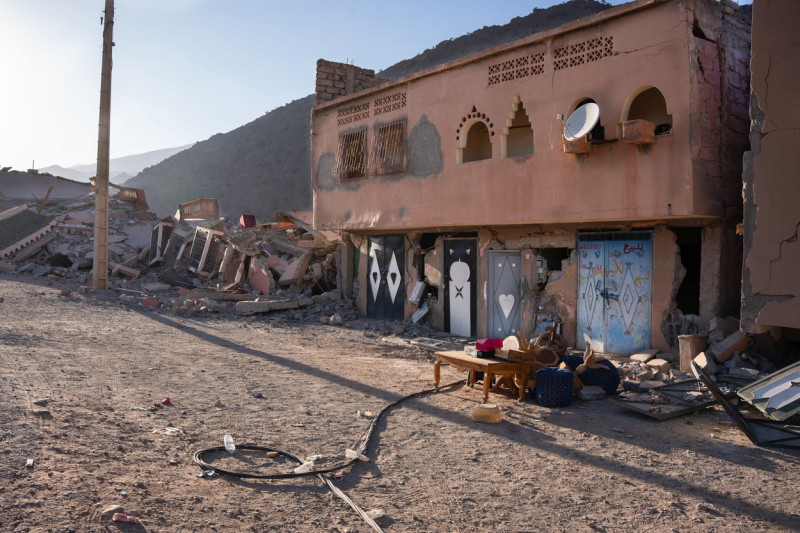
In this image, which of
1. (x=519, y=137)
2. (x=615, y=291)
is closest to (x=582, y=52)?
(x=519, y=137)

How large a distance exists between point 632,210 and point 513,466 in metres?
5.89

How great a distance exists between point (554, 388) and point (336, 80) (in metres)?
12.7

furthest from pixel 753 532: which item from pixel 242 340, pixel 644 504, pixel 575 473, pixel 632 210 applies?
pixel 242 340

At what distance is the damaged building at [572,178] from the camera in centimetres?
979

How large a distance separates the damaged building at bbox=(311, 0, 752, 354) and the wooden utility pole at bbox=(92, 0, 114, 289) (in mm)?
7635

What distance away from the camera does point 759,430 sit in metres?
6.79

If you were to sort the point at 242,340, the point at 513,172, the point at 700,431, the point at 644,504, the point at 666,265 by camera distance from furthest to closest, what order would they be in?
the point at 242,340 → the point at 513,172 → the point at 666,265 → the point at 700,431 → the point at 644,504

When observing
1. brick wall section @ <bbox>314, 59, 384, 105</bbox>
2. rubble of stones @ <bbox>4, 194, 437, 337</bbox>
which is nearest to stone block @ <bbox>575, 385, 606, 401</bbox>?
rubble of stones @ <bbox>4, 194, 437, 337</bbox>

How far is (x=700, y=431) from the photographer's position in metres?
7.07

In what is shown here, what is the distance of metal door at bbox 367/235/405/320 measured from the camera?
16.5 meters

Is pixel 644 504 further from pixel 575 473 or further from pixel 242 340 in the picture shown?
pixel 242 340

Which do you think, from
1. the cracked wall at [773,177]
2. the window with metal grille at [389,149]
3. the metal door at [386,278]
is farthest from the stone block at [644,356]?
the metal door at [386,278]

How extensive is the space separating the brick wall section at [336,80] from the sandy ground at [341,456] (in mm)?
9894

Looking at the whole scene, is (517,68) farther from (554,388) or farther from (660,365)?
(554,388)
